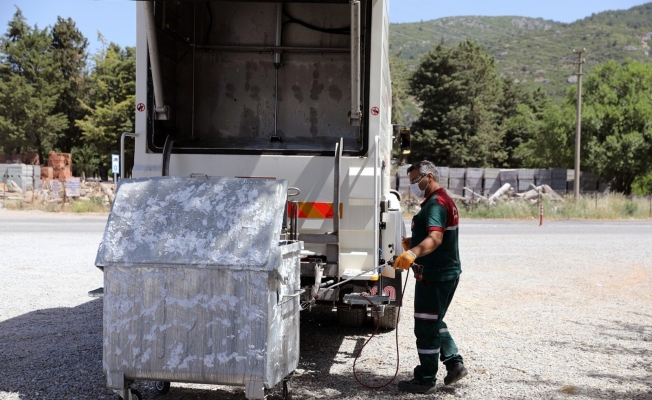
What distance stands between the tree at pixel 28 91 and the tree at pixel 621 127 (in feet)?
130

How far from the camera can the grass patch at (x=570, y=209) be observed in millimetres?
28281

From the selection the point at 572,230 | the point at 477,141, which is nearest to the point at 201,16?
the point at 572,230

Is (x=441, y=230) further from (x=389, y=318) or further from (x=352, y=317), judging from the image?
(x=352, y=317)

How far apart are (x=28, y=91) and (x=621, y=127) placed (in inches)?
1660

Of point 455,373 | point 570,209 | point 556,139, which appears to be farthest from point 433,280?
point 556,139

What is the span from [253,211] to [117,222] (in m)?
0.86

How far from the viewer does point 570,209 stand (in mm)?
29062

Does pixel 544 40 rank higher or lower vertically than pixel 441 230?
higher

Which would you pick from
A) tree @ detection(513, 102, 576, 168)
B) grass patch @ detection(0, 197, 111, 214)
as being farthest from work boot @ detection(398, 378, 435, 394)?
tree @ detection(513, 102, 576, 168)

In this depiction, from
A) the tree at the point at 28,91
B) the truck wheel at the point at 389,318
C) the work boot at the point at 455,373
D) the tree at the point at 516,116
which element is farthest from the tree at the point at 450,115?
the work boot at the point at 455,373

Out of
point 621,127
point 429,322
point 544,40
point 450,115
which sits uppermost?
point 544,40

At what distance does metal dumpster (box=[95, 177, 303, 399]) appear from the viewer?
14.3 feet

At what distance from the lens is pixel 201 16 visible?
7.27 m

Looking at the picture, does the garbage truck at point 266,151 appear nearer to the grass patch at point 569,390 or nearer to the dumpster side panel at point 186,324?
the dumpster side panel at point 186,324
